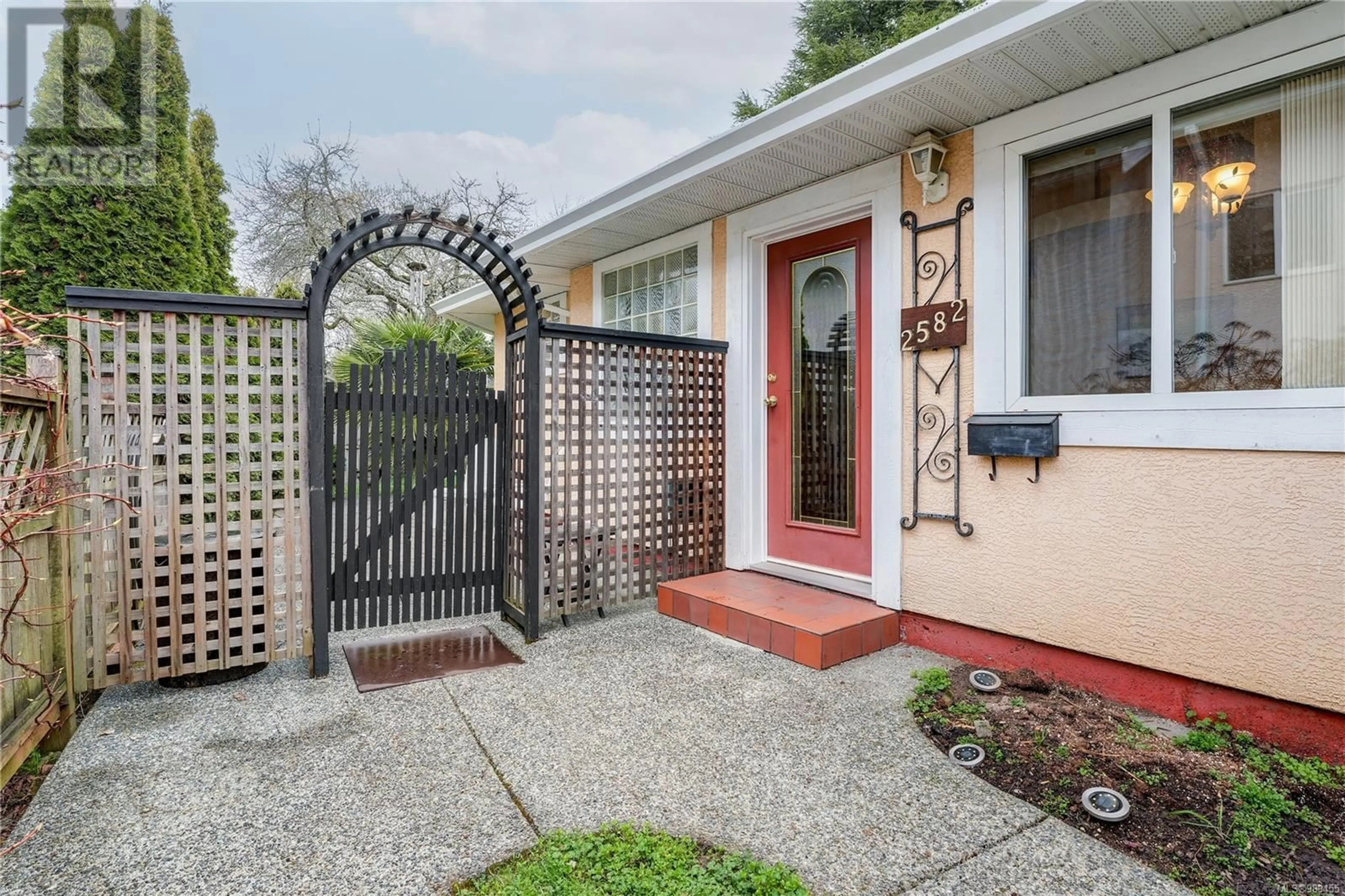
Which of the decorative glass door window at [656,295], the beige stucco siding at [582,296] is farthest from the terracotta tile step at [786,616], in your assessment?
the beige stucco siding at [582,296]

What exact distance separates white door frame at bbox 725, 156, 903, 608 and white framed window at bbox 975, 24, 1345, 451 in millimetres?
498

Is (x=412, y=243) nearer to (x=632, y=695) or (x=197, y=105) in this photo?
(x=632, y=695)

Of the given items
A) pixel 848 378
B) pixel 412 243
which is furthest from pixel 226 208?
pixel 848 378

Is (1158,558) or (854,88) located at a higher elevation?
(854,88)

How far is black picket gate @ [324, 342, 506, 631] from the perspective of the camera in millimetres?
3164

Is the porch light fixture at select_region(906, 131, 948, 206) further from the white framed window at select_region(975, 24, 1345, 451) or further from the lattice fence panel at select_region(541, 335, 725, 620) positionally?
the lattice fence panel at select_region(541, 335, 725, 620)

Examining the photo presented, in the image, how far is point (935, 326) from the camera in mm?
3180

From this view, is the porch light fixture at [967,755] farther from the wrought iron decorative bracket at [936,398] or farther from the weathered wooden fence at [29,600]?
the weathered wooden fence at [29,600]

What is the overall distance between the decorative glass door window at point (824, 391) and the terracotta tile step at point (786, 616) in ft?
1.75

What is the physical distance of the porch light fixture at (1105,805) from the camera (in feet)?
5.93

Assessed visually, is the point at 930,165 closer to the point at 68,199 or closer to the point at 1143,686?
the point at 1143,686

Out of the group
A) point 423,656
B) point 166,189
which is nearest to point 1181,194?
point 423,656

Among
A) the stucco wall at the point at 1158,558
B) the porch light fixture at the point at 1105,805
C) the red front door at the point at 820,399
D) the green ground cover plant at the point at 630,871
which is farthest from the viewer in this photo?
the red front door at the point at 820,399

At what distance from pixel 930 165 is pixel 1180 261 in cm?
121
